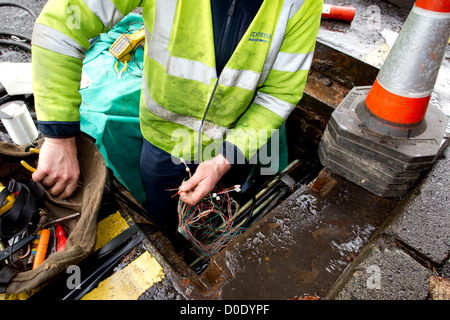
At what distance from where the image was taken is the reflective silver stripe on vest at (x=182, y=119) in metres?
2.04

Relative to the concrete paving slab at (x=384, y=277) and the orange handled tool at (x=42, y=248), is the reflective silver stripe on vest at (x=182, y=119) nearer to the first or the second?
the orange handled tool at (x=42, y=248)

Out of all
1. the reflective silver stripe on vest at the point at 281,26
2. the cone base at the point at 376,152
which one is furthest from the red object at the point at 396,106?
the reflective silver stripe on vest at the point at 281,26

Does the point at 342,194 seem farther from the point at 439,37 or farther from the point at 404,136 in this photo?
the point at 439,37

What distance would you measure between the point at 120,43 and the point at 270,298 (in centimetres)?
293

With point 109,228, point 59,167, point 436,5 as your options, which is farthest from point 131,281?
point 436,5

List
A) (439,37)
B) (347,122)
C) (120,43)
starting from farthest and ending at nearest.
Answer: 1. (120,43)
2. (347,122)
3. (439,37)

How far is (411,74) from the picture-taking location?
171 cm

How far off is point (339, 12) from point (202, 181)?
3.02 meters

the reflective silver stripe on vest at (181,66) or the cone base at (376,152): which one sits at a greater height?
the reflective silver stripe on vest at (181,66)

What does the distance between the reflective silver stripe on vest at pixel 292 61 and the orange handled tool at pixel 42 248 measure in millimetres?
1818
